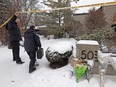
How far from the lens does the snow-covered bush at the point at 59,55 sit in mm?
5672

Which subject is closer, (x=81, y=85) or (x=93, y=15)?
(x=81, y=85)

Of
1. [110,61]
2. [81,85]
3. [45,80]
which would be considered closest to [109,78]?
[110,61]

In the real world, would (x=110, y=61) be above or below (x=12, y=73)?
above

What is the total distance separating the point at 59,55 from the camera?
5.67 meters

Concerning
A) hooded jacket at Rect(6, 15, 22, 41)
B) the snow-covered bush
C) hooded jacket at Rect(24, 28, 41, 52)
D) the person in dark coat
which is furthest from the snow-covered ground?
hooded jacket at Rect(6, 15, 22, 41)

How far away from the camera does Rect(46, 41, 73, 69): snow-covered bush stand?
5672 mm

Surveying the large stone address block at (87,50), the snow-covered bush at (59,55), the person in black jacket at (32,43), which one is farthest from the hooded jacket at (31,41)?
the large stone address block at (87,50)

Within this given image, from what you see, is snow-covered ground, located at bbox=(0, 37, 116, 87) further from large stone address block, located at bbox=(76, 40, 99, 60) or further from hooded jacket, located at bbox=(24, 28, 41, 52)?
hooded jacket, located at bbox=(24, 28, 41, 52)

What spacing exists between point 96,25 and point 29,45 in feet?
39.7

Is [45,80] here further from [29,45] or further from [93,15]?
[93,15]

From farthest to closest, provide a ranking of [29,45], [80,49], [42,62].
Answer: [42,62] → [29,45] → [80,49]

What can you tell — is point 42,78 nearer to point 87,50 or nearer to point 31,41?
point 31,41

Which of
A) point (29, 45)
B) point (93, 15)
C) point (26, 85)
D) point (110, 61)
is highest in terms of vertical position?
point (93, 15)

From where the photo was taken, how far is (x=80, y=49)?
5422 mm
